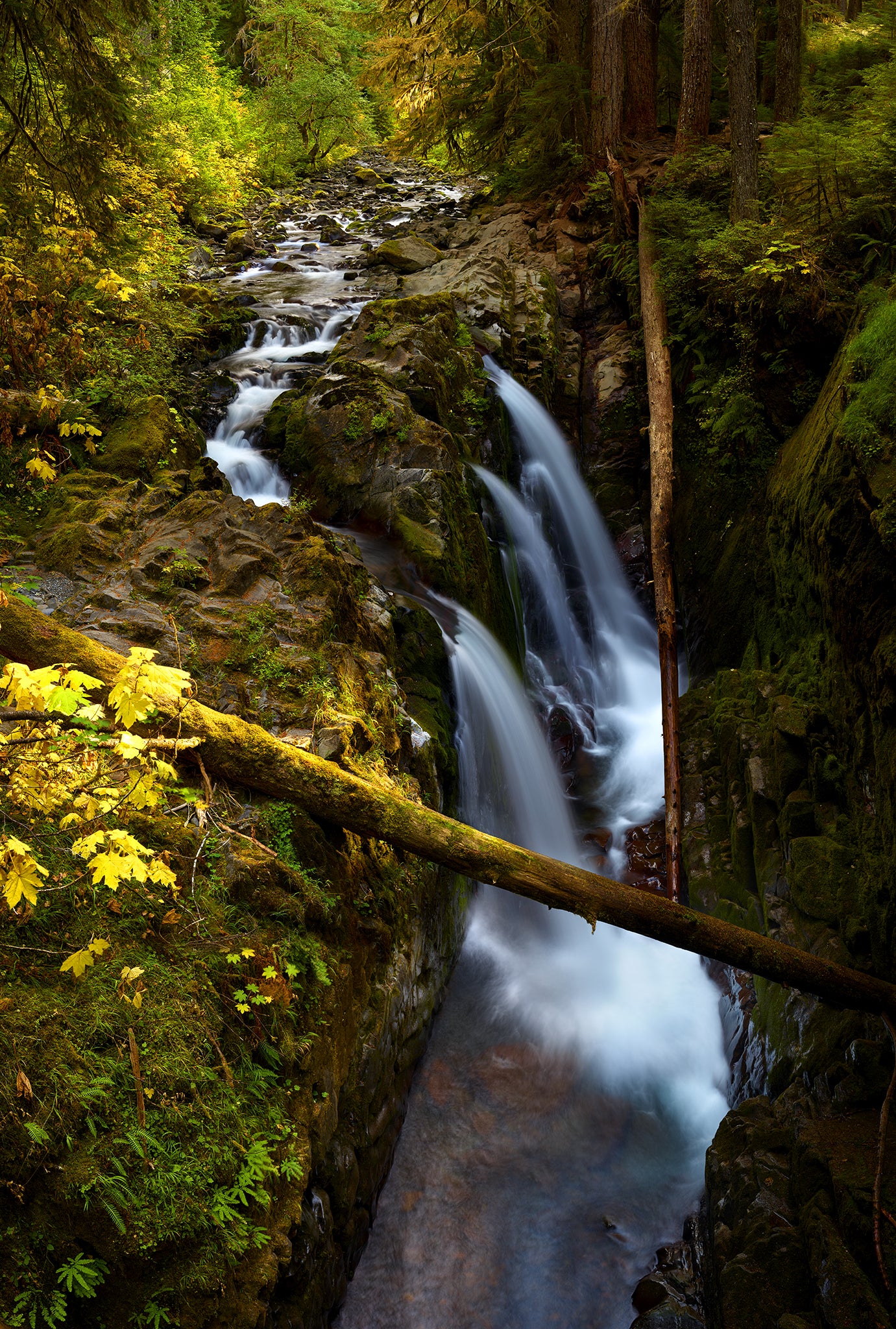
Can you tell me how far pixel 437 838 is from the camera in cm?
423

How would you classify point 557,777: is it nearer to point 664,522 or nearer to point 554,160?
point 664,522

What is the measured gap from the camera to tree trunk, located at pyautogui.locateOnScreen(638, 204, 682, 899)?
725 centimetres

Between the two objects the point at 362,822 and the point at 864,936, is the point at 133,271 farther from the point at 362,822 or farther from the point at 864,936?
the point at 864,936

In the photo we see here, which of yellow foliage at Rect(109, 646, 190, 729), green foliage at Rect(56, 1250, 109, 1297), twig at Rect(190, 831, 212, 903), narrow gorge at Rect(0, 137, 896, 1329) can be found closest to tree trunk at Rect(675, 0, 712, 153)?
narrow gorge at Rect(0, 137, 896, 1329)

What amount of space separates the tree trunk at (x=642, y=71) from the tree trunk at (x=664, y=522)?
4.93 metres

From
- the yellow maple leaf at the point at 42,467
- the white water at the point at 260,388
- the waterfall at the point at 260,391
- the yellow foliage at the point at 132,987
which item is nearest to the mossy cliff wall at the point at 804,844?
the yellow foliage at the point at 132,987

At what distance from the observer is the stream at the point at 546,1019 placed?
14.8 feet

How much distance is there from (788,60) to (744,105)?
5053 millimetres

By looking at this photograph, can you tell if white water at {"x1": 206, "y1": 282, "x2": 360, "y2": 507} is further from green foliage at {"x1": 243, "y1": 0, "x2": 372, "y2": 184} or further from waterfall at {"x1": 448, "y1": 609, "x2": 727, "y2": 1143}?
green foliage at {"x1": 243, "y1": 0, "x2": 372, "y2": 184}

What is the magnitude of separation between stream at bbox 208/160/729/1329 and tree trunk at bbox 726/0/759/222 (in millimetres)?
3649

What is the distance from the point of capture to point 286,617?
17.7 ft

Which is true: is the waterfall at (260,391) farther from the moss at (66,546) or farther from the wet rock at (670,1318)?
→ the wet rock at (670,1318)

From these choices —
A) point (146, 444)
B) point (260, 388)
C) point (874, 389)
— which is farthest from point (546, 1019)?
point (260, 388)

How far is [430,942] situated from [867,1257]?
2939mm
